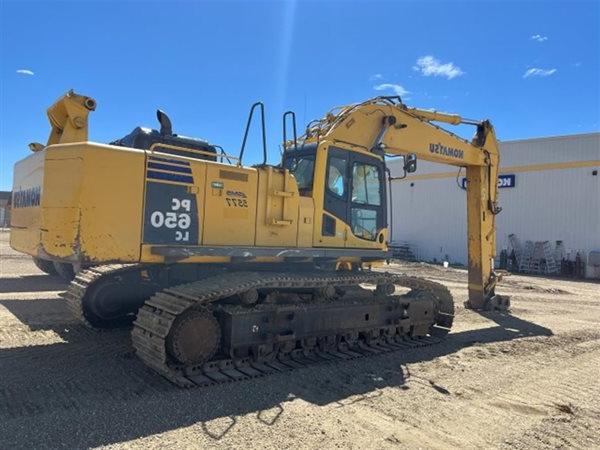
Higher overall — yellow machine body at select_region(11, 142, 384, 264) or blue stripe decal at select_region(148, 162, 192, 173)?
blue stripe decal at select_region(148, 162, 192, 173)

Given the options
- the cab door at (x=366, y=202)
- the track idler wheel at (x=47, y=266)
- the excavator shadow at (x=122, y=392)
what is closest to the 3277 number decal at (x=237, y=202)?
the cab door at (x=366, y=202)

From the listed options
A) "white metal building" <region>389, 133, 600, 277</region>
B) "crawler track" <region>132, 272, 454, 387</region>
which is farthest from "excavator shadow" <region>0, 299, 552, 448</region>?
"white metal building" <region>389, 133, 600, 277</region>

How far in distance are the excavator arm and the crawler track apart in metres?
2.23

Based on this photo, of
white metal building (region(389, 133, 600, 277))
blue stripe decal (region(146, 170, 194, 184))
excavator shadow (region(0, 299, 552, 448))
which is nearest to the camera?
excavator shadow (region(0, 299, 552, 448))

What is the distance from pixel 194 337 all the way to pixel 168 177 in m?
1.91

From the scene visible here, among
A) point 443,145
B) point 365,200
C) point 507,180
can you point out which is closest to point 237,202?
point 365,200

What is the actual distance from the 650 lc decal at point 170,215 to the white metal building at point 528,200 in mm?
22700

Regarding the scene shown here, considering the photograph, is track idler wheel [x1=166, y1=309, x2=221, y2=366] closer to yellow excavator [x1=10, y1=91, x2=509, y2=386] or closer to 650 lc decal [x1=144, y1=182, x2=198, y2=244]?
yellow excavator [x1=10, y1=91, x2=509, y2=386]

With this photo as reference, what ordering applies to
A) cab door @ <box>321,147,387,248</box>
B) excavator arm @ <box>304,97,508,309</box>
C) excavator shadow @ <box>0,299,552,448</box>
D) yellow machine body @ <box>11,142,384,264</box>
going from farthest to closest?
excavator arm @ <box>304,97,508,309</box> → cab door @ <box>321,147,387,248</box> → yellow machine body @ <box>11,142,384,264</box> → excavator shadow @ <box>0,299,552,448</box>

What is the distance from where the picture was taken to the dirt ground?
4.51m

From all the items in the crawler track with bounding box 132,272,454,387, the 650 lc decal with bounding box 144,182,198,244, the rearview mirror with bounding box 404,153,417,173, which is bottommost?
the crawler track with bounding box 132,272,454,387

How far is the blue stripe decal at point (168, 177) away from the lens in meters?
6.02

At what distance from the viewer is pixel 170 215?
6184mm

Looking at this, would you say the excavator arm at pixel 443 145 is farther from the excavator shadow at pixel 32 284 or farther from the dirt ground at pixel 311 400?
the excavator shadow at pixel 32 284
